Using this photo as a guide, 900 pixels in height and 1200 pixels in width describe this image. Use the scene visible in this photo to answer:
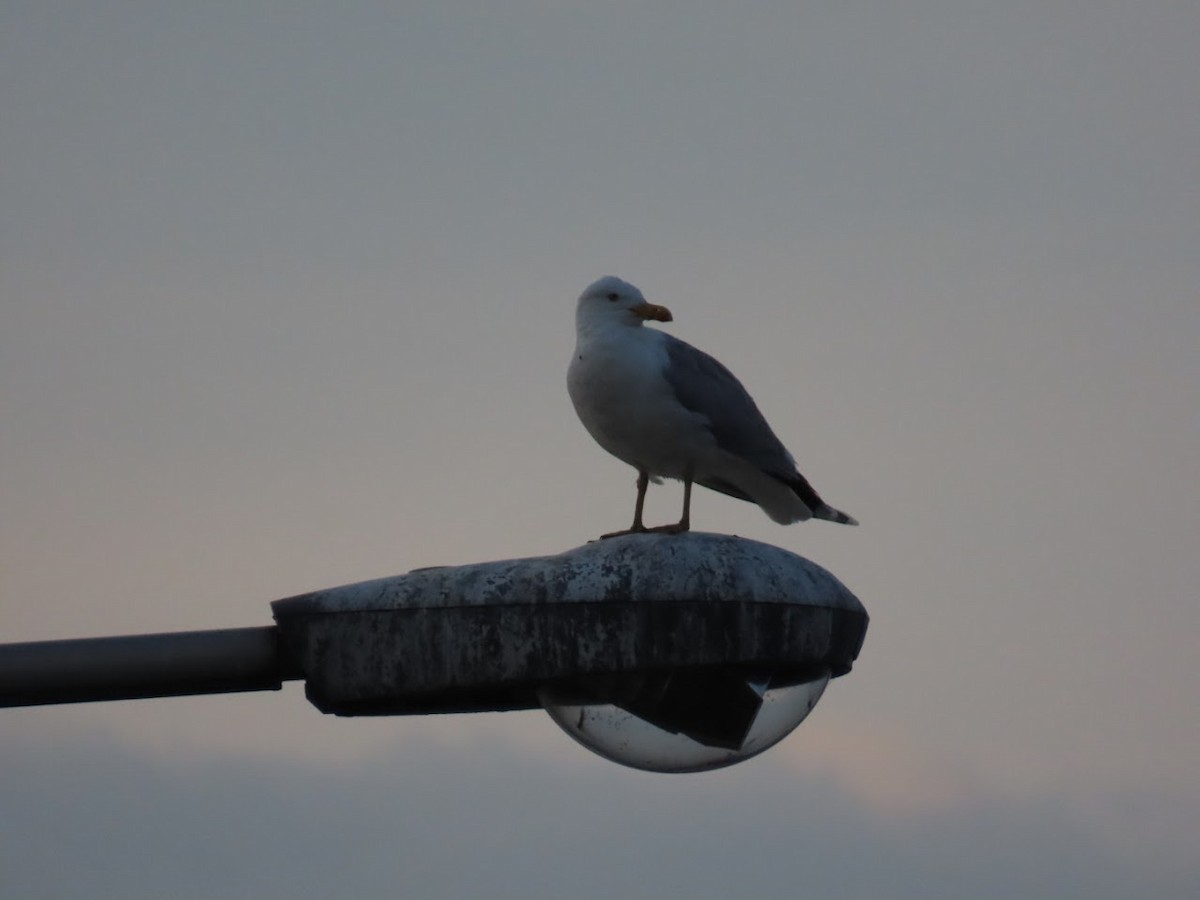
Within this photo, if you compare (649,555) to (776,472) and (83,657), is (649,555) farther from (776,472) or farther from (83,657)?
(776,472)

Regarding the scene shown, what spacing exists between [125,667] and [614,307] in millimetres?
5380

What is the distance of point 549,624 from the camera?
434 centimetres

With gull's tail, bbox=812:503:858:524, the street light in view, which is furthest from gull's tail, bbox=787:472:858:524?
the street light

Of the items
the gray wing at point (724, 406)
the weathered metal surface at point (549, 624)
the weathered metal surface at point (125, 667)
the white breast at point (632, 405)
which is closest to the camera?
the weathered metal surface at point (125, 667)

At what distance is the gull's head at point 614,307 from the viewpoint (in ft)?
30.6

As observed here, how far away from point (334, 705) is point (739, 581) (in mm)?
985

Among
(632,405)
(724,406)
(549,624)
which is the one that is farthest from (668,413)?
(549,624)

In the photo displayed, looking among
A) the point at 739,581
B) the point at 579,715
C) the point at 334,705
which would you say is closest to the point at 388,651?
the point at 334,705

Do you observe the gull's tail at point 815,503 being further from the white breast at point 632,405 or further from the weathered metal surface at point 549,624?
the weathered metal surface at point 549,624

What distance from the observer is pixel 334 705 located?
4527 mm

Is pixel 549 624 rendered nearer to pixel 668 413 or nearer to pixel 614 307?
pixel 668 413

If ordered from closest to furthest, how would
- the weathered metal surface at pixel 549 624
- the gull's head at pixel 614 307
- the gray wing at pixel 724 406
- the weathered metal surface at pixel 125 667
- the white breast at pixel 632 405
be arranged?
the weathered metal surface at pixel 125 667 < the weathered metal surface at pixel 549 624 < the white breast at pixel 632 405 < the gray wing at pixel 724 406 < the gull's head at pixel 614 307

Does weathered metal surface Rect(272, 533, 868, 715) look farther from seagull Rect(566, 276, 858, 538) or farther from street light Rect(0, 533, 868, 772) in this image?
seagull Rect(566, 276, 858, 538)

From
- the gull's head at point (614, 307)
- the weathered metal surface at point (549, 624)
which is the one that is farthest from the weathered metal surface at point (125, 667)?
the gull's head at point (614, 307)
